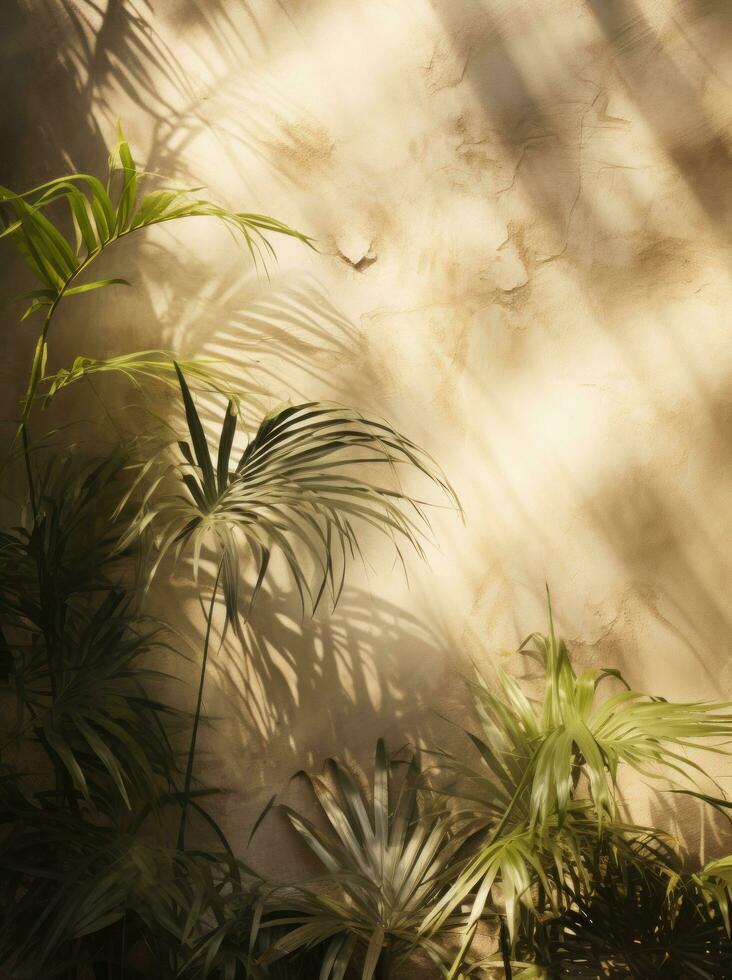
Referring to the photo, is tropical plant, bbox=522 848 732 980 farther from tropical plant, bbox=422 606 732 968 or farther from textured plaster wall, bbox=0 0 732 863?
textured plaster wall, bbox=0 0 732 863

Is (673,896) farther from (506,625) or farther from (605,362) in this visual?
(605,362)

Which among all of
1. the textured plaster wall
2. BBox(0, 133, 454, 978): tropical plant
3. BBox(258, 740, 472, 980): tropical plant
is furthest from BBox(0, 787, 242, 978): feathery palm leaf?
the textured plaster wall

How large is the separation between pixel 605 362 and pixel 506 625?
67cm

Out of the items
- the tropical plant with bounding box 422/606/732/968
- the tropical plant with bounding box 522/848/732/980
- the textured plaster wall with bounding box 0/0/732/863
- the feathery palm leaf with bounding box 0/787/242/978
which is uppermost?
the textured plaster wall with bounding box 0/0/732/863

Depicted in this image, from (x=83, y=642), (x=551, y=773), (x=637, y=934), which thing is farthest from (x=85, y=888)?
(x=637, y=934)

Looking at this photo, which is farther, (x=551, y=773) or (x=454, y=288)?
(x=454, y=288)

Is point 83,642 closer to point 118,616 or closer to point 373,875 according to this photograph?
point 118,616

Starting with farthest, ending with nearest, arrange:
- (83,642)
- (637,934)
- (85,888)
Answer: (83,642) → (637,934) → (85,888)

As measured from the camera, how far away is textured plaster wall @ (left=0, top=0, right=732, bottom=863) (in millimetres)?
1833

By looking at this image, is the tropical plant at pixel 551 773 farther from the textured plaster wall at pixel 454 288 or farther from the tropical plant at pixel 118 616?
the tropical plant at pixel 118 616

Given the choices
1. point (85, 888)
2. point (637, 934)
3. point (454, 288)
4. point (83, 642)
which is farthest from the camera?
point (454, 288)

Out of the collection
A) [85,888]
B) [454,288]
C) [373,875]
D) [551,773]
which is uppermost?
[454,288]

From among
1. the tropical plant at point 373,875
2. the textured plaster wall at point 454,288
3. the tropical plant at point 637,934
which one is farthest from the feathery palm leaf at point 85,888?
the tropical plant at point 637,934

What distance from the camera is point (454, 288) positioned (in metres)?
1.89
